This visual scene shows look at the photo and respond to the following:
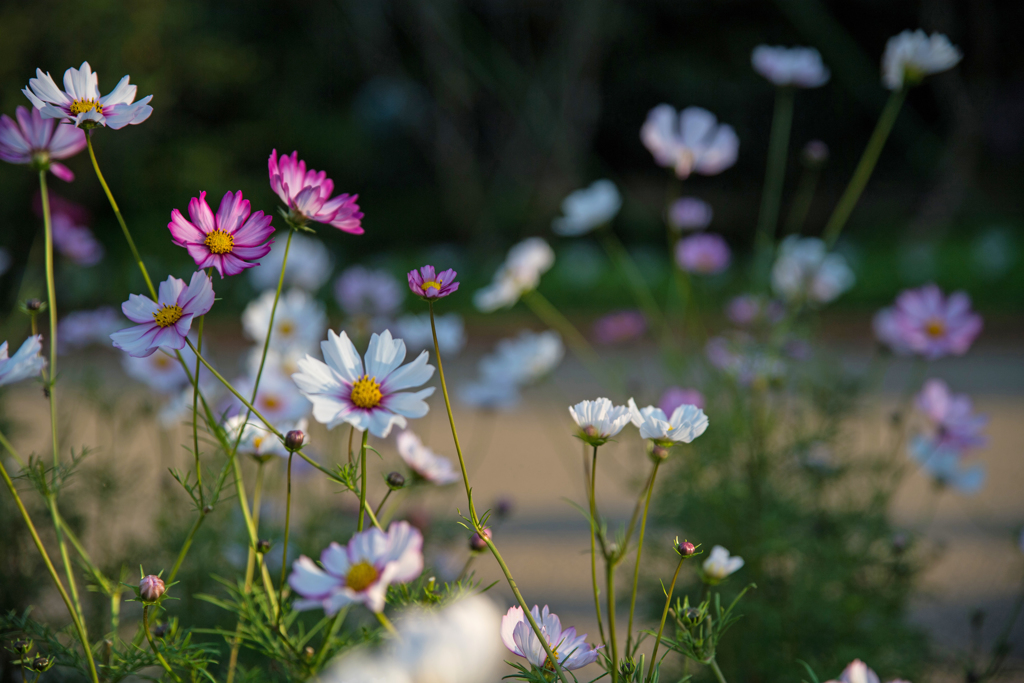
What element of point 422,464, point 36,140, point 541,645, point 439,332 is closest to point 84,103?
point 36,140

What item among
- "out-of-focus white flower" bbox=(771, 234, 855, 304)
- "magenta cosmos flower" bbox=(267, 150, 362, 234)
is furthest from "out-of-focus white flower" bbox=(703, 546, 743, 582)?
"out-of-focus white flower" bbox=(771, 234, 855, 304)

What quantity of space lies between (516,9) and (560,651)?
622cm

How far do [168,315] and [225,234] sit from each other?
0.25 ft

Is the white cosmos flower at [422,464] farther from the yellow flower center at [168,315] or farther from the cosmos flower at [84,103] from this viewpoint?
the cosmos flower at [84,103]

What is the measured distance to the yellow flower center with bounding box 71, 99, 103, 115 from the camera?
23.4 inches

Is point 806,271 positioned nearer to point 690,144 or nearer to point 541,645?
point 690,144

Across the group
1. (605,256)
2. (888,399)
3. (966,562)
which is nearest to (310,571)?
(966,562)

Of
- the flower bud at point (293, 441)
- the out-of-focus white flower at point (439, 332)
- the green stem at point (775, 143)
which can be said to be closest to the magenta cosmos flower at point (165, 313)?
the flower bud at point (293, 441)

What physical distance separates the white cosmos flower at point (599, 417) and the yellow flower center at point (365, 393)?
0.15 meters

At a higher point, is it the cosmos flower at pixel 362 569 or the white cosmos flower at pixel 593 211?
the white cosmos flower at pixel 593 211

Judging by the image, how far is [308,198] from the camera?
1.94ft

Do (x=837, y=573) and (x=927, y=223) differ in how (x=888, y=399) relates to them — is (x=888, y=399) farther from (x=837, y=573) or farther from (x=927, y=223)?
(x=927, y=223)

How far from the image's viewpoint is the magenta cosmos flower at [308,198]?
59cm

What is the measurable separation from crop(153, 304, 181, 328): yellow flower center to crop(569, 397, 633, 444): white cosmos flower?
304mm
